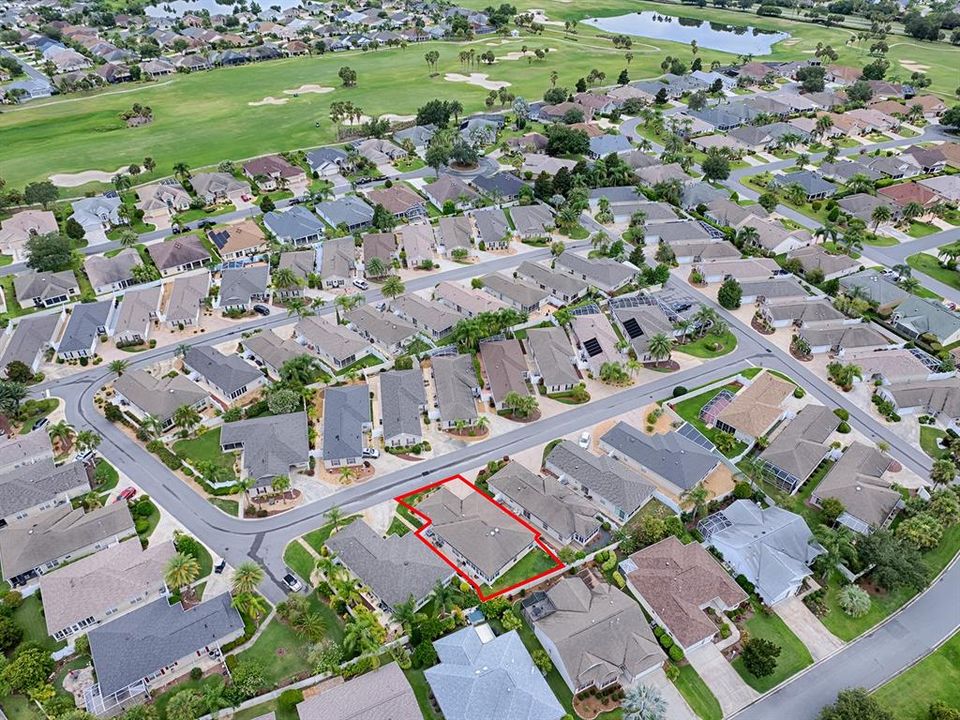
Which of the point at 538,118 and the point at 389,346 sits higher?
the point at 538,118

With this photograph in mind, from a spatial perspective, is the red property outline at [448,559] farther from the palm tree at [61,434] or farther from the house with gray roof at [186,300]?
the house with gray roof at [186,300]

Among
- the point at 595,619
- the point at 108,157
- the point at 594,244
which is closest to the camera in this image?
the point at 595,619

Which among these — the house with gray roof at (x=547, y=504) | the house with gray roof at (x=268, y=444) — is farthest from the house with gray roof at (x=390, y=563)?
the house with gray roof at (x=268, y=444)

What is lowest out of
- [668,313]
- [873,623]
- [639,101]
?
[873,623]

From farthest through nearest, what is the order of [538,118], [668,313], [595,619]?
1. [538,118]
2. [668,313]
3. [595,619]

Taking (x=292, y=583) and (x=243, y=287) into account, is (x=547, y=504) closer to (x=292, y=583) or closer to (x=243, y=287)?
(x=292, y=583)

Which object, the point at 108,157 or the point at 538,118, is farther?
the point at 538,118

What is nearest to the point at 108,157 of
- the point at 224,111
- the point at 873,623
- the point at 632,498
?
the point at 224,111

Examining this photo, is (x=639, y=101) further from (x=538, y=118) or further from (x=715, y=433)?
(x=715, y=433)
